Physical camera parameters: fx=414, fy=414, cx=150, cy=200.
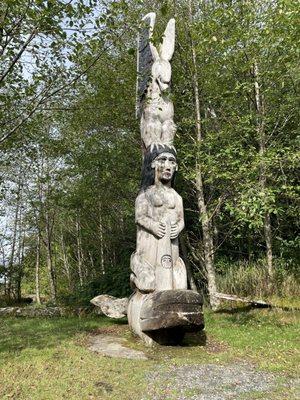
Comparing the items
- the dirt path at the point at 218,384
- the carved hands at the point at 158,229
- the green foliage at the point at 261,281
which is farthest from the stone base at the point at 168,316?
the green foliage at the point at 261,281

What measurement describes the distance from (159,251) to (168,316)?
1459 millimetres

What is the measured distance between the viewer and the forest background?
8289 millimetres

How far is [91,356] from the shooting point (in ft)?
22.1

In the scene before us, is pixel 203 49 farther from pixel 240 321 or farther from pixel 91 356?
pixel 91 356

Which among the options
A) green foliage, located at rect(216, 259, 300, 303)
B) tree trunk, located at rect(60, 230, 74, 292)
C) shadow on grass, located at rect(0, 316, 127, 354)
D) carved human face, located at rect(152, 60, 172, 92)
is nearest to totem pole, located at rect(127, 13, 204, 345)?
carved human face, located at rect(152, 60, 172, 92)

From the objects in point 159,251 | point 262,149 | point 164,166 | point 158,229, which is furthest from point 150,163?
point 262,149

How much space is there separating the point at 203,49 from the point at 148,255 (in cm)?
569

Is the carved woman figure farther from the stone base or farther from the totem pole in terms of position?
the stone base

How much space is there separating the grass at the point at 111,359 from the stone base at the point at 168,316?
26 cm

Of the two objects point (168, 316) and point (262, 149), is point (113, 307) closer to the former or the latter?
point (168, 316)

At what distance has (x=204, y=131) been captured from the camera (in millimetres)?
13570

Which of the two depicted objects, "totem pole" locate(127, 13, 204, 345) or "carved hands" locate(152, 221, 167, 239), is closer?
"totem pole" locate(127, 13, 204, 345)

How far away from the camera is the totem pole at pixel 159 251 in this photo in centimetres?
703

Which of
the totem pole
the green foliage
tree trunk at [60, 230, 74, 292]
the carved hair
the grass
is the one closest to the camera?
the grass
